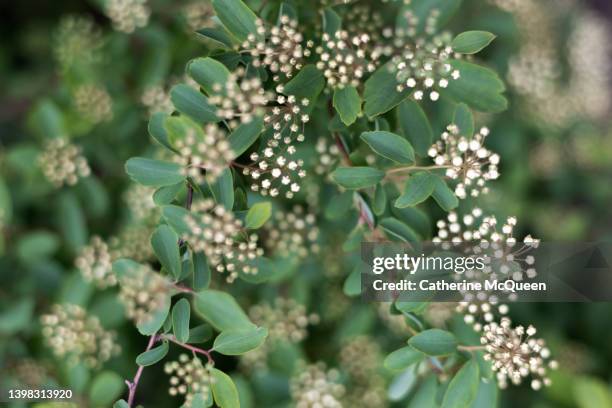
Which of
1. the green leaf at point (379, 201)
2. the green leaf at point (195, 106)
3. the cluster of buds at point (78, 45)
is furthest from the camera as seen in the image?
the cluster of buds at point (78, 45)

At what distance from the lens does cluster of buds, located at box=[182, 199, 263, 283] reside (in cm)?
143

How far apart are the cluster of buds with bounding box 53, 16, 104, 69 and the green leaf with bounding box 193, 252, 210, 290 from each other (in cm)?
166

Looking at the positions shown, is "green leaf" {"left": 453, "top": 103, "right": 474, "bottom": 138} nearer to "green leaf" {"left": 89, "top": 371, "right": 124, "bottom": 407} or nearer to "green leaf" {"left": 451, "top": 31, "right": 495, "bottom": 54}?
"green leaf" {"left": 451, "top": 31, "right": 495, "bottom": 54}

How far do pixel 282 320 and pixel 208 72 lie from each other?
4.46 ft

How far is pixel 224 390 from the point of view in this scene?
154 centimetres

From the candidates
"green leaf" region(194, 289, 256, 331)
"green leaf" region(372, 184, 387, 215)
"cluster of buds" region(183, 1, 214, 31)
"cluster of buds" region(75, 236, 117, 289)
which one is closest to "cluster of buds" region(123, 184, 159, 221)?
"cluster of buds" region(75, 236, 117, 289)

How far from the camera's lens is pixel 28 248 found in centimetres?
265

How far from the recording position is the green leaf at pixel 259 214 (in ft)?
4.83

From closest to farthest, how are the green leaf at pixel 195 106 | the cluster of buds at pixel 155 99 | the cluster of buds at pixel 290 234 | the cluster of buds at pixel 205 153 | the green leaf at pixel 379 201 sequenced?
the cluster of buds at pixel 205 153, the green leaf at pixel 195 106, the green leaf at pixel 379 201, the cluster of buds at pixel 290 234, the cluster of buds at pixel 155 99

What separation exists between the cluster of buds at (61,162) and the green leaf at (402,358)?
1617mm

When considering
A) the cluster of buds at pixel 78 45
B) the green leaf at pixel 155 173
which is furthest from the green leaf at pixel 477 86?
the cluster of buds at pixel 78 45

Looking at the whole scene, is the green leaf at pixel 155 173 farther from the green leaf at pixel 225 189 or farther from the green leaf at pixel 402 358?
the green leaf at pixel 402 358

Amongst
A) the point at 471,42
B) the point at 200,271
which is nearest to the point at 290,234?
the point at 200,271

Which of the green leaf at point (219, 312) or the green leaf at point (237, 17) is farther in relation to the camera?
the green leaf at point (219, 312)
